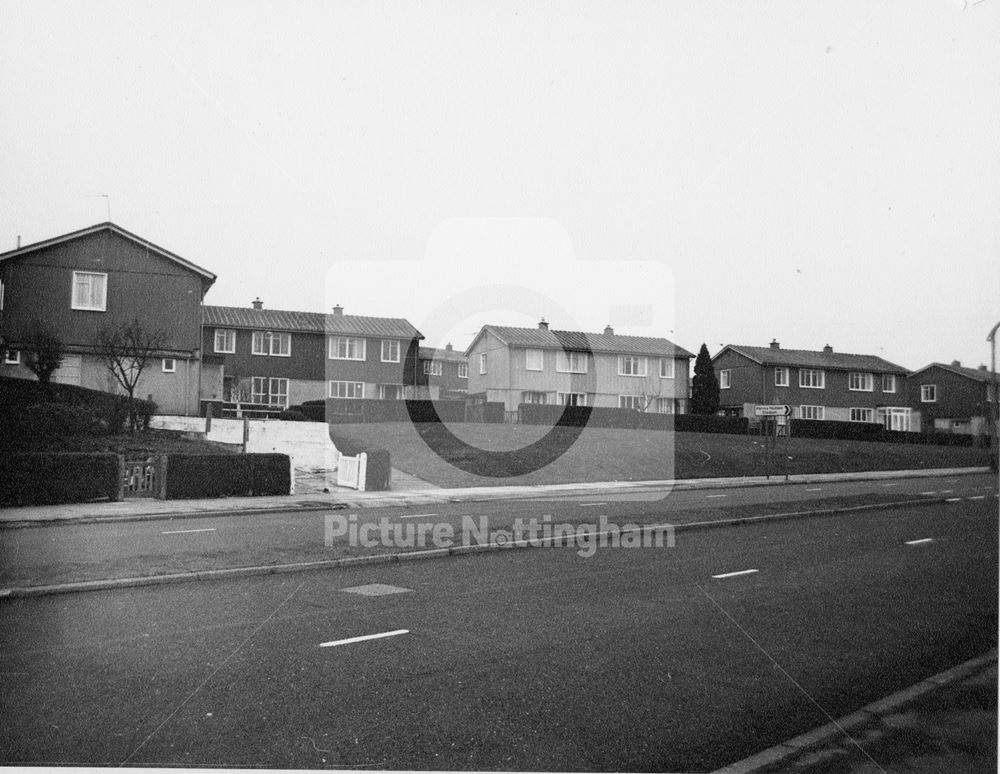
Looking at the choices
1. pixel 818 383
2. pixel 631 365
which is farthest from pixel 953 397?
pixel 631 365

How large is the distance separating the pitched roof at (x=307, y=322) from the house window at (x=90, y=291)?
55.2 inches

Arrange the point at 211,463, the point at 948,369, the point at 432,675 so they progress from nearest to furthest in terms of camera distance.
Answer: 1. the point at 432,675
2. the point at 948,369
3. the point at 211,463

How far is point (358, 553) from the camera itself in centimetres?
1145

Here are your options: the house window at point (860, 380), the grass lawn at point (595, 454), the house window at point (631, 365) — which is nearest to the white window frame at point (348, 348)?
the grass lawn at point (595, 454)

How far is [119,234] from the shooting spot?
9.55 meters

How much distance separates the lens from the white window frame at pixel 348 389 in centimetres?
2008

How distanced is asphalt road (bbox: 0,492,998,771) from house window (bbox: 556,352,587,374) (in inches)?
740

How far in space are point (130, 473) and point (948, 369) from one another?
16.8 metres

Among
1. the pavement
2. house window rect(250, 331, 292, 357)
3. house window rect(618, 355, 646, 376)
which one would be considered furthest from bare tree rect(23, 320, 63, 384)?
house window rect(618, 355, 646, 376)

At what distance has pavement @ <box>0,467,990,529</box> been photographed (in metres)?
15.4

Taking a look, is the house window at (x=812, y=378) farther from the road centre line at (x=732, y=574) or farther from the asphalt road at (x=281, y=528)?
the road centre line at (x=732, y=574)

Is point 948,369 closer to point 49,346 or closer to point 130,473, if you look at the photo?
point 49,346

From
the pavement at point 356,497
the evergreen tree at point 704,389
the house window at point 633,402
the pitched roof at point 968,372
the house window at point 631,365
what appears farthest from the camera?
the house window at point 633,402

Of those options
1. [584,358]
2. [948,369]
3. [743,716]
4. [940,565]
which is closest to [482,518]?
[940,565]
